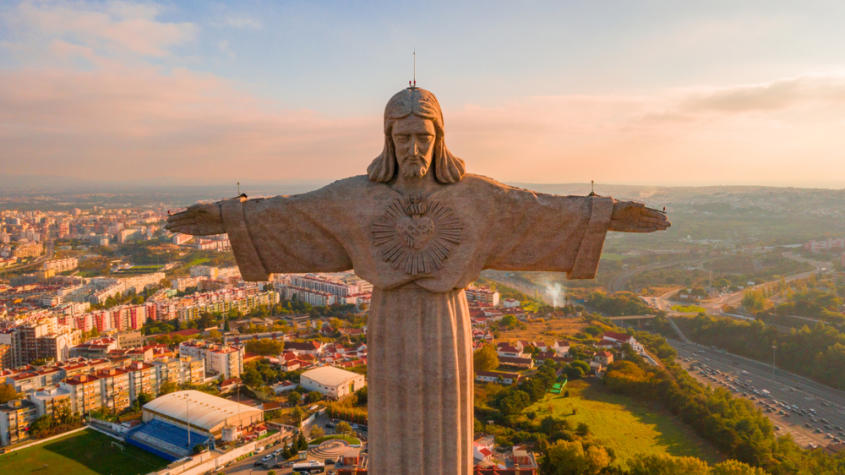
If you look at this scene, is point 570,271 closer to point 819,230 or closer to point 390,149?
point 390,149

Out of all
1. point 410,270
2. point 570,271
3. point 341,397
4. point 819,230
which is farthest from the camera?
point 819,230

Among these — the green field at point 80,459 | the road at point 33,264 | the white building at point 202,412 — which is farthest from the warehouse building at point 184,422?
the road at point 33,264

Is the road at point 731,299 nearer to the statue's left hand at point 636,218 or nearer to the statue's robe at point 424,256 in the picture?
the statue's left hand at point 636,218

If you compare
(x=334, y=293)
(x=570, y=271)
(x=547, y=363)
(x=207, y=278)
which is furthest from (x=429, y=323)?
(x=207, y=278)

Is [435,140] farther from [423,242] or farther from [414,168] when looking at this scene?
[423,242]

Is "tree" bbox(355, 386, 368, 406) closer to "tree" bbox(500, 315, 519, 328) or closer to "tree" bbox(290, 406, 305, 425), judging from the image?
"tree" bbox(290, 406, 305, 425)

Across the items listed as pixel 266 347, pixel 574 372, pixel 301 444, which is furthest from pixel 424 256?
pixel 266 347
